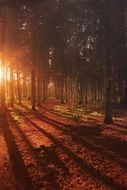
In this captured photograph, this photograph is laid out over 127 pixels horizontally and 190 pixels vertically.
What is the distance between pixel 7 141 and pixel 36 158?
399 cm

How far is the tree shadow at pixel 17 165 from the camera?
9.34 m

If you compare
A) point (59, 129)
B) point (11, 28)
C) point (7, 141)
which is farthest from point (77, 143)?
point (11, 28)

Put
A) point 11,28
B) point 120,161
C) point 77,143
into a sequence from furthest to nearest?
point 11,28, point 77,143, point 120,161

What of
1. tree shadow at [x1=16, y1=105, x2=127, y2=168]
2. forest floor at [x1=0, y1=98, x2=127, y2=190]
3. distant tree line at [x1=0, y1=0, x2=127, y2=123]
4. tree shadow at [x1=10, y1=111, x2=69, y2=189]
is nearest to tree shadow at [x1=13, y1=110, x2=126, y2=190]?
forest floor at [x1=0, y1=98, x2=127, y2=190]

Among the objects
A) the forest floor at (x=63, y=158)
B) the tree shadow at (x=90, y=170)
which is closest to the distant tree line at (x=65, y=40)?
the forest floor at (x=63, y=158)

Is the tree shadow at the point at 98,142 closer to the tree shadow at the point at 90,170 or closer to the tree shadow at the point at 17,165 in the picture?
the tree shadow at the point at 90,170

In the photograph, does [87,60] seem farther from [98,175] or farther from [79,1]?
[98,175]

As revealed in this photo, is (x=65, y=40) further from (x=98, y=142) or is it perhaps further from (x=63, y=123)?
(x=98, y=142)

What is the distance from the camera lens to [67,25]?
129ft

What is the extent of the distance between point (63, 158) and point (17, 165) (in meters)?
1.71

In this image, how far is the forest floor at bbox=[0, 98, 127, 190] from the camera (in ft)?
31.1

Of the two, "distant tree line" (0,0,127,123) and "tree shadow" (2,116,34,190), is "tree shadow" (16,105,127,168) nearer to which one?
"tree shadow" (2,116,34,190)

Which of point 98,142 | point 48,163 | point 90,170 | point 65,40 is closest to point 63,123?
point 98,142

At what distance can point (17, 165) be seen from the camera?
1148 centimetres
